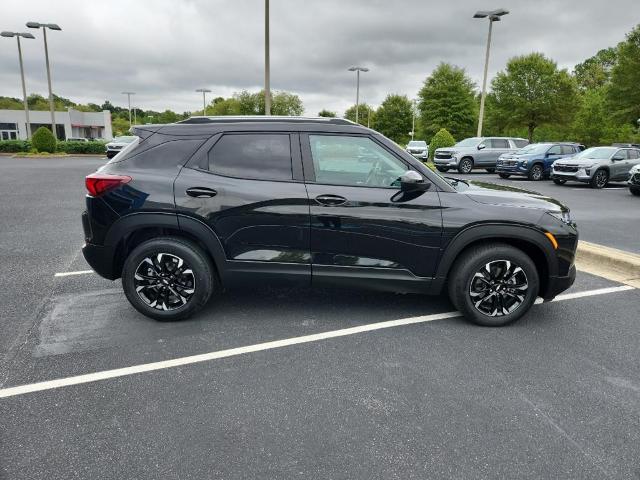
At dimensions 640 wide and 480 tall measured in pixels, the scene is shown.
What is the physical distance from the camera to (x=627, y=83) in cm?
3306

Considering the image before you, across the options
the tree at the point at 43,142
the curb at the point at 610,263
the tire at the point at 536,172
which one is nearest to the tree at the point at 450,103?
the tire at the point at 536,172

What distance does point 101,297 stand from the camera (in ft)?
15.4

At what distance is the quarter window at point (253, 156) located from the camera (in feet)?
13.0

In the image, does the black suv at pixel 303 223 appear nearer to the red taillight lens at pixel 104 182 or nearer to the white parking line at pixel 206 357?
the red taillight lens at pixel 104 182

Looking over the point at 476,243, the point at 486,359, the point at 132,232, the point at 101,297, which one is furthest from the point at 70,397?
the point at 476,243

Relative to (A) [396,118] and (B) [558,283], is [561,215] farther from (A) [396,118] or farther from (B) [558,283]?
(A) [396,118]

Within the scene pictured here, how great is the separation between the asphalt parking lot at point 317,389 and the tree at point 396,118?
76.3m

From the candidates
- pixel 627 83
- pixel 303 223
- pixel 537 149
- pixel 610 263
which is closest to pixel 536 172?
pixel 537 149

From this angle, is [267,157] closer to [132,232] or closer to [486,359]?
[132,232]

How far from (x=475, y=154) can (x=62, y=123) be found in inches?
2880

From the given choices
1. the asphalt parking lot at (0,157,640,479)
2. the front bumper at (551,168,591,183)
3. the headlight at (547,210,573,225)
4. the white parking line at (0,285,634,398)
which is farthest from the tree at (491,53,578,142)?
the white parking line at (0,285,634,398)

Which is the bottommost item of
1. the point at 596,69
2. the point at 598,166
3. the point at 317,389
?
the point at 317,389

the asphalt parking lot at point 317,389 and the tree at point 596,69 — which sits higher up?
the tree at point 596,69

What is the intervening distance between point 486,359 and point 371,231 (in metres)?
1.33
